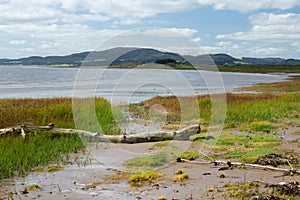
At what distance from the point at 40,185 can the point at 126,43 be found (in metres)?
4.76

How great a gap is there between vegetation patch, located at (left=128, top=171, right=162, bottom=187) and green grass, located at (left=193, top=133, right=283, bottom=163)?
105 inches

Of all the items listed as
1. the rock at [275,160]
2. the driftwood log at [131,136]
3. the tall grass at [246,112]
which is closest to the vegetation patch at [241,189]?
the rock at [275,160]

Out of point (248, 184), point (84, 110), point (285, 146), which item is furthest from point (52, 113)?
point (248, 184)

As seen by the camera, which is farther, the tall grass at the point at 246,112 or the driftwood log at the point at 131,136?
the tall grass at the point at 246,112

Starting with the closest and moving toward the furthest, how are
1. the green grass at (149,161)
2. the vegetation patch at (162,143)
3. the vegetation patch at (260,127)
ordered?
the green grass at (149,161) → the vegetation patch at (162,143) → the vegetation patch at (260,127)

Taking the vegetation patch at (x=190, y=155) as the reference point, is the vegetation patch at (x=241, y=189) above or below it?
above

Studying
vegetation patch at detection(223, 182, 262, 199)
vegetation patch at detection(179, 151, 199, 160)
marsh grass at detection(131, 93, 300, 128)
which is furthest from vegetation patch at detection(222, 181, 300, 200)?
marsh grass at detection(131, 93, 300, 128)

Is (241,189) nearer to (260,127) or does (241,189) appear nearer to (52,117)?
(260,127)

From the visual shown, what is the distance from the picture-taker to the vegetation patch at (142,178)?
29.5 ft

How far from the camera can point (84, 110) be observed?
19500 mm

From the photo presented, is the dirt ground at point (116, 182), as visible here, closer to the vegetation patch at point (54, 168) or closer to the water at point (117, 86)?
the vegetation patch at point (54, 168)

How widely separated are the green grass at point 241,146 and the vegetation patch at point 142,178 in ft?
8.77

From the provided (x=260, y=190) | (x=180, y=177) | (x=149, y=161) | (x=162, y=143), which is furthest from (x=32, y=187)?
(x=162, y=143)

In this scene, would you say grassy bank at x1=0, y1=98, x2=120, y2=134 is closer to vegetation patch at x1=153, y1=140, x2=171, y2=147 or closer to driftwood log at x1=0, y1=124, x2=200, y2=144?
driftwood log at x1=0, y1=124, x2=200, y2=144
